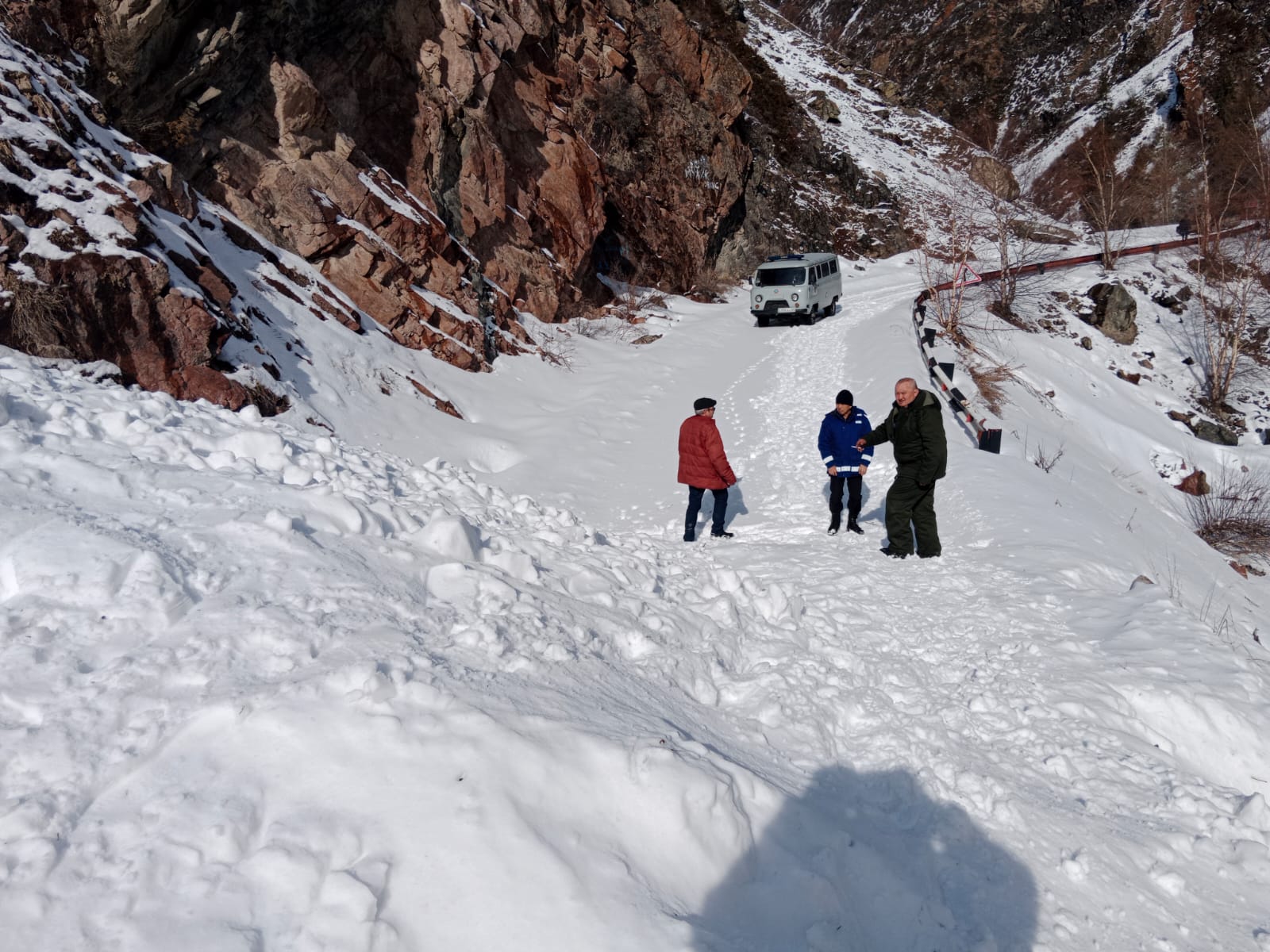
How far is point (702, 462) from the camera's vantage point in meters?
7.85

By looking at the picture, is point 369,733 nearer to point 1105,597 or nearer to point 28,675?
point 28,675

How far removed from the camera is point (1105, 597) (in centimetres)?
623

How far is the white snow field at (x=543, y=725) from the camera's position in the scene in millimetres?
2518

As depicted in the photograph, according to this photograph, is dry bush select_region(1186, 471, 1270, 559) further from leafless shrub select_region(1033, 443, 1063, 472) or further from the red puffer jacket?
the red puffer jacket

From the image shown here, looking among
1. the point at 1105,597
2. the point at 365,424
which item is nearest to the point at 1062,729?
the point at 1105,597

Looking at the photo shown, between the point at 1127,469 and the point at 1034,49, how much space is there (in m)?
57.0

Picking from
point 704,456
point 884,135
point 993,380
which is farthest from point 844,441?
point 884,135

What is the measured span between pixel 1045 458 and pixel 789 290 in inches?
446

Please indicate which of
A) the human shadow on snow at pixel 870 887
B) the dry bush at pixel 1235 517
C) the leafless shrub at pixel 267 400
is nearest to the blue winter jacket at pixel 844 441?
the human shadow on snow at pixel 870 887

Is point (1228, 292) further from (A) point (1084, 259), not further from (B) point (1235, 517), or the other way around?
(B) point (1235, 517)

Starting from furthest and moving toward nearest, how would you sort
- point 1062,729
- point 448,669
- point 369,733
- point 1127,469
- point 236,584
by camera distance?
point 1127,469 < point 1062,729 < point 236,584 < point 448,669 < point 369,733

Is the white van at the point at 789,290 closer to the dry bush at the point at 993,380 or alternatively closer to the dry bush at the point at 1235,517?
the dry bush at the point at 993,380

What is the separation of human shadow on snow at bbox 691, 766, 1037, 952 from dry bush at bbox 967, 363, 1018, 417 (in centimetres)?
1270

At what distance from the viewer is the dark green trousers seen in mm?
7191
